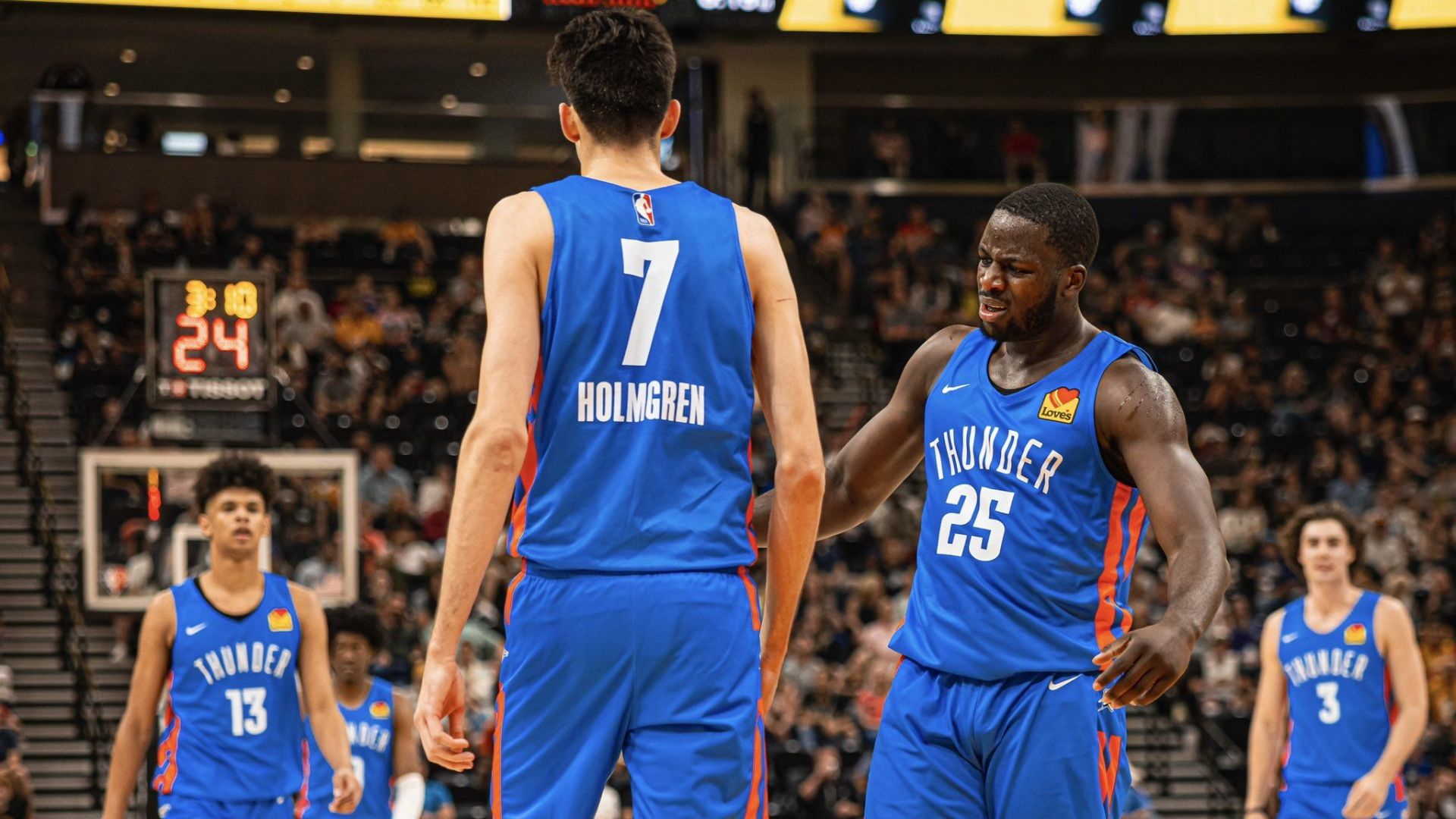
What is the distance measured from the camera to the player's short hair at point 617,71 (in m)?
3.86

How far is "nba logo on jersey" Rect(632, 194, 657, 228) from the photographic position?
3.89 metres

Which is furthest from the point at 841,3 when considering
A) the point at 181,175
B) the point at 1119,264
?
the point at 181,175

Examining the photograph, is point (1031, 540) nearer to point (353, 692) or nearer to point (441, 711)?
point (441, 711)

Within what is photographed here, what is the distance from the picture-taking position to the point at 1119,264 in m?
21.5

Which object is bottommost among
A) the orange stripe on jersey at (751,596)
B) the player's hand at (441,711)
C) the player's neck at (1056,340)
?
the player's hand at (441,711)

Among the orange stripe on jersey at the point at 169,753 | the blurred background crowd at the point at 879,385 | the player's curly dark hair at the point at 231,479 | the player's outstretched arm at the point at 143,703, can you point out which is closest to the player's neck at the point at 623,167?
the player's outstretched arm at the point at 143,703

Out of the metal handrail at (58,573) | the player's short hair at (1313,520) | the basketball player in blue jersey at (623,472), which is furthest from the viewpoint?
the metal handrail at (58,573)

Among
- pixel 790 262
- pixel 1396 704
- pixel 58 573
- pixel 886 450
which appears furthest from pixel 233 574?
pixel 790 262

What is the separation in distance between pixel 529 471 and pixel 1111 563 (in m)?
1.55

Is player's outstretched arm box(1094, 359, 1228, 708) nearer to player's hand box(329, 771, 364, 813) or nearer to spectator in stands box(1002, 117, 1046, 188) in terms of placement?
player's hand box(329, 771, 364, 813)

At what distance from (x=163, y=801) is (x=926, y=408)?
3799 millimetres

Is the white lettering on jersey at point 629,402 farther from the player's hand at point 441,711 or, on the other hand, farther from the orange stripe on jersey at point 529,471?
the player's hand at point 441,711

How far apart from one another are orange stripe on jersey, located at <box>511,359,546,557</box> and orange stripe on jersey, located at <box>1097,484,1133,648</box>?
1510mm

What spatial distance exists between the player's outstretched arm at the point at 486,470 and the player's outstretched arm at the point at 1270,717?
529 centimetres
